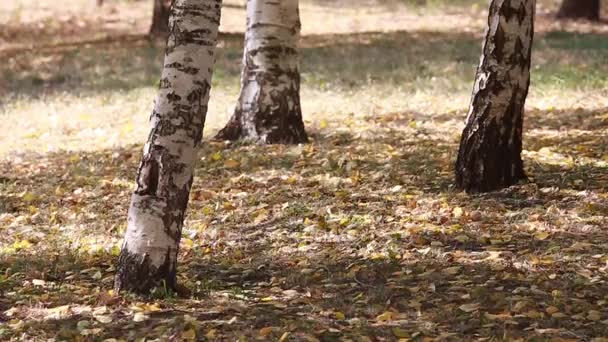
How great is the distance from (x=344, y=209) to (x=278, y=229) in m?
0.63

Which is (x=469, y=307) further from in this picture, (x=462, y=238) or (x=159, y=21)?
(x=159, y=21)

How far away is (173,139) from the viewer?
5535 mm

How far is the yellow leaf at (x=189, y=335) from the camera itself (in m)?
5.02

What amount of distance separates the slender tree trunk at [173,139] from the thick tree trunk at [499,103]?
269 centimetres

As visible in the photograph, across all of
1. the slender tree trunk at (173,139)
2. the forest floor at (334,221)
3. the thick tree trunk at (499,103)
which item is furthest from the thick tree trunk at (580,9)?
the slender tree trunk at (173,139)

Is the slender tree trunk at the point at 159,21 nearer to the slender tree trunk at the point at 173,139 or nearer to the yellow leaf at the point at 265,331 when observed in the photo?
the slender tree trunk at the point at 173,139

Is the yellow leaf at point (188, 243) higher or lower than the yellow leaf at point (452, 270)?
lower

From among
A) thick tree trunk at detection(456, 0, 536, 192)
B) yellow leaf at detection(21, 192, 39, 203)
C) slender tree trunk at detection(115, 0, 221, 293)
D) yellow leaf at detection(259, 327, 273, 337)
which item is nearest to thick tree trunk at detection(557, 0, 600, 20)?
thick tree trunk at detection(456, 0, 536, 192)

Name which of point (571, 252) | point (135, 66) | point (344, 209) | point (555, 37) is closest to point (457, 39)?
point (555, 37)

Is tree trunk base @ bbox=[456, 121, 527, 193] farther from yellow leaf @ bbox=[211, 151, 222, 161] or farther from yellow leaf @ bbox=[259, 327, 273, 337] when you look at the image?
yellow leaf @ bbox=[259, 327, 273, 337]

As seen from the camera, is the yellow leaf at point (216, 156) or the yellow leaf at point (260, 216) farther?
the yellow leaf at point (216, 156)

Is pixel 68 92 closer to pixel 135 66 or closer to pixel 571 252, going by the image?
pixel 135 66

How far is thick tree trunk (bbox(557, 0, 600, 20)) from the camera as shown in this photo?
826 inches

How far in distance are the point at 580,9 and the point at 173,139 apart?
1733 centimetres
